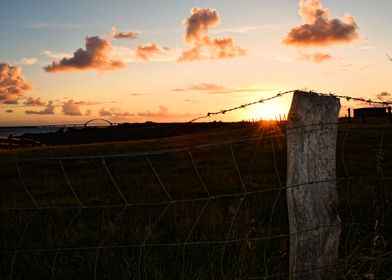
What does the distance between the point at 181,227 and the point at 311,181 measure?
→ 3.01m

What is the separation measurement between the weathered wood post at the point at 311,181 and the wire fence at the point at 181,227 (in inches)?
1.6

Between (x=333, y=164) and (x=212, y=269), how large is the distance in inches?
65.7

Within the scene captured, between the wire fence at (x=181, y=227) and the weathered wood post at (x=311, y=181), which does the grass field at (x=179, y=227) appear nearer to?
the wire fence at (x=181, y=227)

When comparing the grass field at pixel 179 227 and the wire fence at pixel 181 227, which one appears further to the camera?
the grass field at pixel 179 227

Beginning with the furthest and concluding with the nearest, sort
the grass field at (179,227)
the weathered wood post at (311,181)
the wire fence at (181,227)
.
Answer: the grass field at (179,227) < the wire fence at (181,227) < the weathered wood post at (311,181)

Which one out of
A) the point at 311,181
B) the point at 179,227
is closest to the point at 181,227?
the point at 179,227

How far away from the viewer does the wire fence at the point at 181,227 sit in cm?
410

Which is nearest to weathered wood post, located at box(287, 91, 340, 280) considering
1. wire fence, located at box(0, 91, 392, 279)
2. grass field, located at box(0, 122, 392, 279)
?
wire fence, located at box(0, 91, 392, 279)

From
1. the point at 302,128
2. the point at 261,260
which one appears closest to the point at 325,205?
the point at 302,128

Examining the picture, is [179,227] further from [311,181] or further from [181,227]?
[311,181]

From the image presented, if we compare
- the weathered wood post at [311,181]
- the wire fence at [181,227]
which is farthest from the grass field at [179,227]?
the weathered wood post at [311,181]

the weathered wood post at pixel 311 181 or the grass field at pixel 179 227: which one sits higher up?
the weathered wood post at pixel 311 181

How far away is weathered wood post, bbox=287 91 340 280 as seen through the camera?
11.5 feet

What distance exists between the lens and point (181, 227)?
20.2 ft
